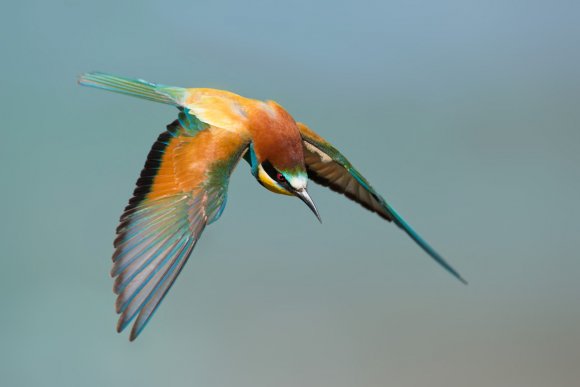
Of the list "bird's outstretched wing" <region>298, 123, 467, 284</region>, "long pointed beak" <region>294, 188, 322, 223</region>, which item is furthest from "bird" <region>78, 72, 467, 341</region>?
"bird's outstretched wing" <region>298, 123, 467, 284</region>

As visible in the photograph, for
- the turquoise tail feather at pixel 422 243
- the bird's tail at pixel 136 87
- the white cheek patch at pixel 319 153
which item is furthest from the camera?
the white cheek patch at pixel 319 153

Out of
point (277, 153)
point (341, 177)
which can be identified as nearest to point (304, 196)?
point (277, 153)

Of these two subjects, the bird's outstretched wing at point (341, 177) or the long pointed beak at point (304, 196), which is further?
the bird's outstretched wing at point (341, 177)

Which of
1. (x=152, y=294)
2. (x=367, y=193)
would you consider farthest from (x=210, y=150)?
(x=367, y=193)

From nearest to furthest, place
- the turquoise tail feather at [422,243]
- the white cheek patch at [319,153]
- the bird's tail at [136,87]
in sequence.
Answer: the turquoise tail feather at [422,243] → the bird's tail at [136,87] → the white cheek patch at [319,153]

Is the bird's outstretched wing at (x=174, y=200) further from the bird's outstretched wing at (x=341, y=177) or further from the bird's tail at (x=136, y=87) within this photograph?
the bird's outstretched wing at (x=341, y=177)

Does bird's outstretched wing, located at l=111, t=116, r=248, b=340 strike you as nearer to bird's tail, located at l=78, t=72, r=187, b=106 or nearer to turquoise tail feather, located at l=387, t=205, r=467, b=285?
bird's tail, located at l=78, t=72, r=187, b=106

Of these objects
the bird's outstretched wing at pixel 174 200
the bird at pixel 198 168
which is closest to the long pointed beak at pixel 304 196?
the bird at pixel 198 168
